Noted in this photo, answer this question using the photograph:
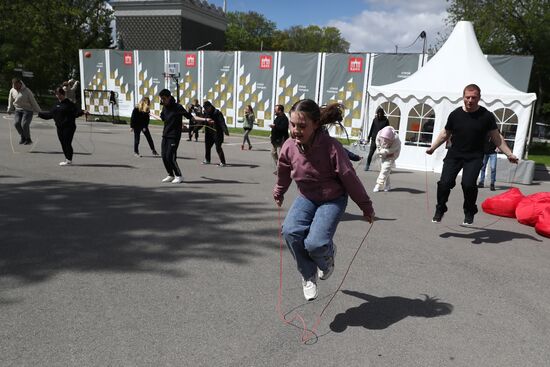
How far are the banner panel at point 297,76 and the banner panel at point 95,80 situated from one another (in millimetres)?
13548

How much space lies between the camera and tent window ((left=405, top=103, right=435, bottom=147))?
44.2 feet

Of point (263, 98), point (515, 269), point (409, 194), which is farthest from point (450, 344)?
point (263, 98)

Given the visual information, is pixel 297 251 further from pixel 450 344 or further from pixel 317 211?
pixel 450 344

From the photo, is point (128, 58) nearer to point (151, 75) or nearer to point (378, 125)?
point (151, 75)

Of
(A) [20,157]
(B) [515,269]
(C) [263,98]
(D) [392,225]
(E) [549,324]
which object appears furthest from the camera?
(C) [263,98]

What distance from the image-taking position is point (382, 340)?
3.15 meters

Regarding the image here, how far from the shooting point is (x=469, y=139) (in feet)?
18.7

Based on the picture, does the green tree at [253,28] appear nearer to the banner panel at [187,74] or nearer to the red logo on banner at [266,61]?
the banner panel at [187,74]

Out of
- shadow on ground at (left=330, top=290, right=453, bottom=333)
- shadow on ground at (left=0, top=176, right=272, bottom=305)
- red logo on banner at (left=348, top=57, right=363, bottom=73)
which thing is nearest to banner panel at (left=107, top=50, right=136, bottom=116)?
red logo on banner at (left=348, top=57, right=363, bottom=73)

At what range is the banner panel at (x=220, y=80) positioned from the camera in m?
27.2

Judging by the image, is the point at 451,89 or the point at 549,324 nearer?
the point at 549,324

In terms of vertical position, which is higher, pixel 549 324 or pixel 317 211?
pixel 317 211

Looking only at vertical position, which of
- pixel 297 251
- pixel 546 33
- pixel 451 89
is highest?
pixel 546 33

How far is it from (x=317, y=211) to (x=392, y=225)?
11.2 ft
